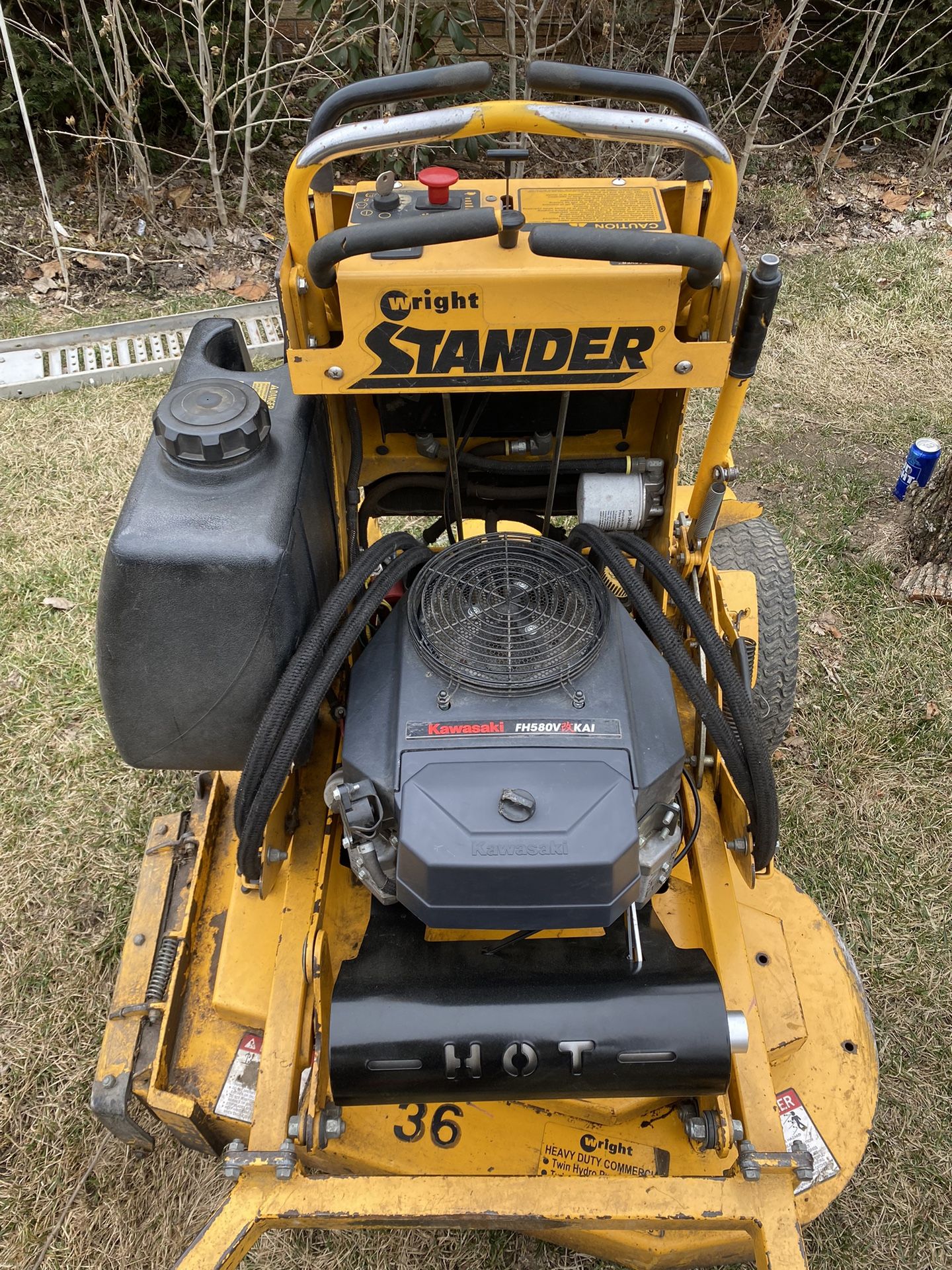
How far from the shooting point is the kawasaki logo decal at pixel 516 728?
1.59 m

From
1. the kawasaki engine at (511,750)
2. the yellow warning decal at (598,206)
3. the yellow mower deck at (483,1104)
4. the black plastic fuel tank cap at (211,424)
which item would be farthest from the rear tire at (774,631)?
the black plastic fuel tank cap at (211,424)

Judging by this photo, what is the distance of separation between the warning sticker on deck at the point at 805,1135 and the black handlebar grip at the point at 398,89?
74.8 inches

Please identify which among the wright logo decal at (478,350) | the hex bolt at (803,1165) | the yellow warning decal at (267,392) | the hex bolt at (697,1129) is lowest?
the hex bolt at (697,1129)

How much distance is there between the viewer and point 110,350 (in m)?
4.51

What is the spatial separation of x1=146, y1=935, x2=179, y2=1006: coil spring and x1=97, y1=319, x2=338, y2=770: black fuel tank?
55cm

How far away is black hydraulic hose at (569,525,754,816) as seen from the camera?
1689 millimetres

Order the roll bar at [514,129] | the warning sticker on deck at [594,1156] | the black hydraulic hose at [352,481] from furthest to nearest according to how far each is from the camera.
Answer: the black hydraulic hose at [352,481] → the warning sticker on deck at [594,1156] → the roll bar at [514,129]

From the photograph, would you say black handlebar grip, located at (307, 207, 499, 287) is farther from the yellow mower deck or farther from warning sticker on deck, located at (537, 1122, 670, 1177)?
warning sticker on deck, located at (537, 1122, 670, 1177)

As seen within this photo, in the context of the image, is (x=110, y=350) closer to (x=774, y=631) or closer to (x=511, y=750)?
(x=774, y=631)

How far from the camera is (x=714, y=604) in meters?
2.14

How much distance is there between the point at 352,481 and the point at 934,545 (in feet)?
7.89

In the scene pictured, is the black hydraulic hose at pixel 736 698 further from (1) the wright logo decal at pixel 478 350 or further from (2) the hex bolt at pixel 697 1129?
(2) the hex bolt at pixel 697 1129

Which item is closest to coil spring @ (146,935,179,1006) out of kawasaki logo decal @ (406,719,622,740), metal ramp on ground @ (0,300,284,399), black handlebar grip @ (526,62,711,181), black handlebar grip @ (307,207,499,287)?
kawasaki logo decal @ (406,719,622,740)

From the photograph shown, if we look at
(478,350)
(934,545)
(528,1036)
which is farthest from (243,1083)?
(934,545)
